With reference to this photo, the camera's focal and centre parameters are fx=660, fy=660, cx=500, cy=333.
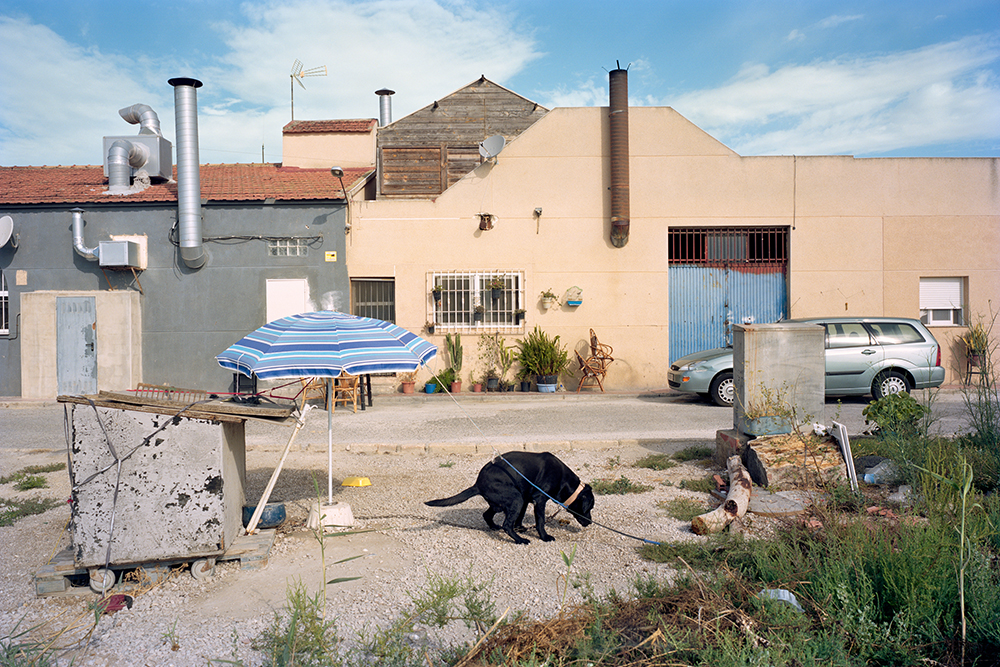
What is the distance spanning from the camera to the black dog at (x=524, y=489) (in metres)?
5.23

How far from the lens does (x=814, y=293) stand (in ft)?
51.9

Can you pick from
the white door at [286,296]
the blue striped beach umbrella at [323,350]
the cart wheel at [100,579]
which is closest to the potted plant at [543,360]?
the white door at [286,296]

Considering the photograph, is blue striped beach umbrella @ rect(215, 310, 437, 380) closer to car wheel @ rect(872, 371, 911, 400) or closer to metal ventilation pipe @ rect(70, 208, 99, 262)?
car wheel @ rect(872, 371, 911, 400)

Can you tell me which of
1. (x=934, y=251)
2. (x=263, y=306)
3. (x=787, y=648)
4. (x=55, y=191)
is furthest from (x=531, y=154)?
(x=787, y=648)

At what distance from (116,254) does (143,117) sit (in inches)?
196

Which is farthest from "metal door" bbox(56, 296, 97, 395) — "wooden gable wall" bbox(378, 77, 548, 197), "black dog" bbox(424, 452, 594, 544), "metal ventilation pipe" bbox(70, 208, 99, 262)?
"black dog" bbox(424, 452, 594, 544)

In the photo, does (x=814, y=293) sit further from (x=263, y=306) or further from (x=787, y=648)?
(x=787, y=648)

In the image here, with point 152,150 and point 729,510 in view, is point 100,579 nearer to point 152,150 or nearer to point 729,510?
point 729,510

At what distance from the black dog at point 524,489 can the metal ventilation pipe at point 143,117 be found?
16.4 m

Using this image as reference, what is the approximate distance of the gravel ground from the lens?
12.6 feet

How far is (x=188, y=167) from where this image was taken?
15.0 m

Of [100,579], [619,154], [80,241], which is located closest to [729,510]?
[100,579]

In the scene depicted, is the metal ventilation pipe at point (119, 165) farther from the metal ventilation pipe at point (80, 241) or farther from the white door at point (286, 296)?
the white door at point (286, 296)

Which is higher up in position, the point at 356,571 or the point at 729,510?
the point at 729,510
